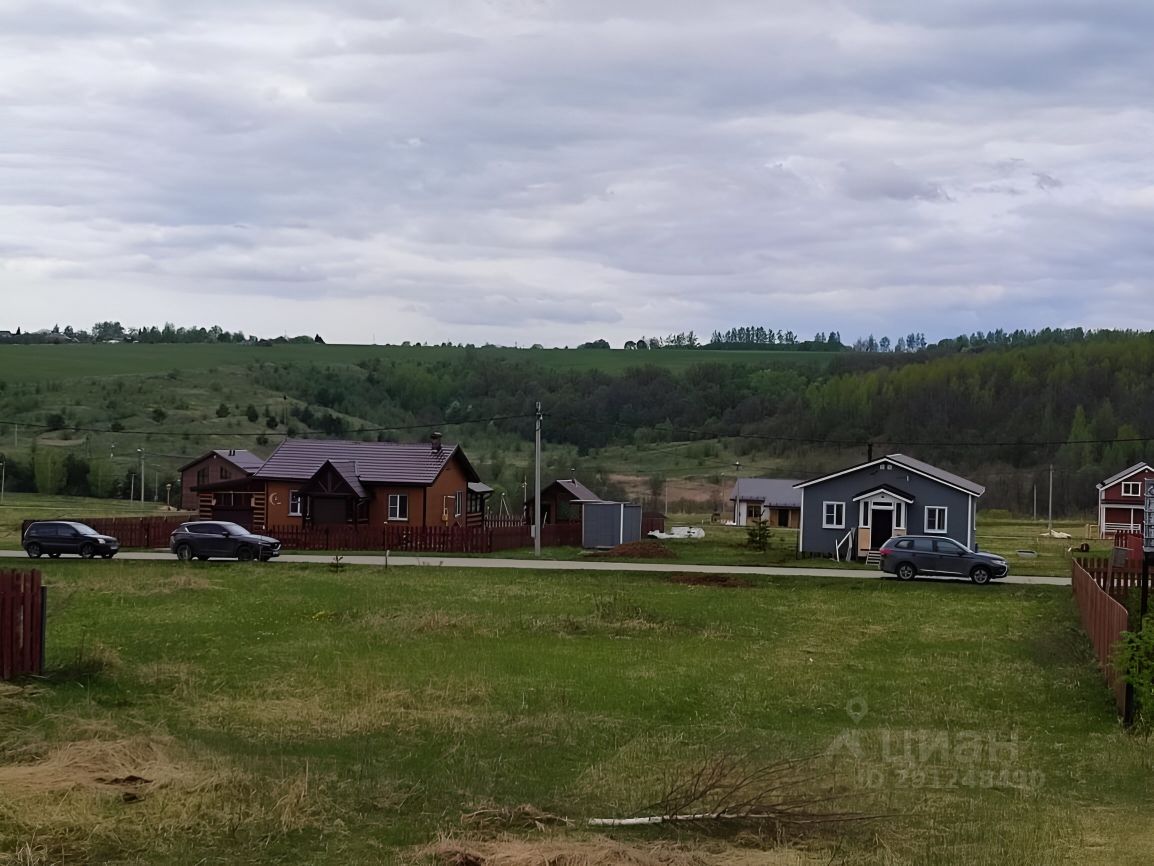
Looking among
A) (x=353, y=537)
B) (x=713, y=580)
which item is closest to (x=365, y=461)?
(x=353, y=537)

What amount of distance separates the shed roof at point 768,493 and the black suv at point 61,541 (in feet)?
220

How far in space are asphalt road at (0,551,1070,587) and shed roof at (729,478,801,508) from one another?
56314 mm

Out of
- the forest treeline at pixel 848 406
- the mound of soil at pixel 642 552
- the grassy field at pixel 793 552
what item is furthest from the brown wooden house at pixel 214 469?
the mound of soil at pixel 642 552

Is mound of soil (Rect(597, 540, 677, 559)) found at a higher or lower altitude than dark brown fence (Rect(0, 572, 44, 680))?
lower

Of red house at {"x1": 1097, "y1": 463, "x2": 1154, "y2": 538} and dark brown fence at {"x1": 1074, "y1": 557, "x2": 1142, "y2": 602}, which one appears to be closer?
dark brown fence at {"x1": 1074, "y1": 557, "x2": 1142, "y2": 602}

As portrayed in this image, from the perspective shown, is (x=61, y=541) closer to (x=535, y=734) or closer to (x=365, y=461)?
(x=365, y=461)

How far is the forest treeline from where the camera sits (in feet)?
451

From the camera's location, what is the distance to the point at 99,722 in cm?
1452

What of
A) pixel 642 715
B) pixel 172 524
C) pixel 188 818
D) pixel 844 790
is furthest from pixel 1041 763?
pixel 172 524

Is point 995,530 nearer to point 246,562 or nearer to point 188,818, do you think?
point 246,562

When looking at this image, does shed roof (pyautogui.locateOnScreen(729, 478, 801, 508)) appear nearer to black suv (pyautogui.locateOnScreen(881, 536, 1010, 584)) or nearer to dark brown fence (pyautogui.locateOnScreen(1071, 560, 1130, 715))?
black suv (pyautogui.locateOnScreen(881, 536, 1010, 584))

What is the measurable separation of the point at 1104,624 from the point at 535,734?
1143cm

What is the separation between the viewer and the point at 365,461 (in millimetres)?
64562

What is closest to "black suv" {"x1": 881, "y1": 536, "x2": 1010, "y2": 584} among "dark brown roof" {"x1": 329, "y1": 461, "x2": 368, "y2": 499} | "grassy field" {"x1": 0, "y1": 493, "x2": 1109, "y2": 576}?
"grassy field" {"x1": 0, "y1": 493, "x2": 1109, "y2": 576}
